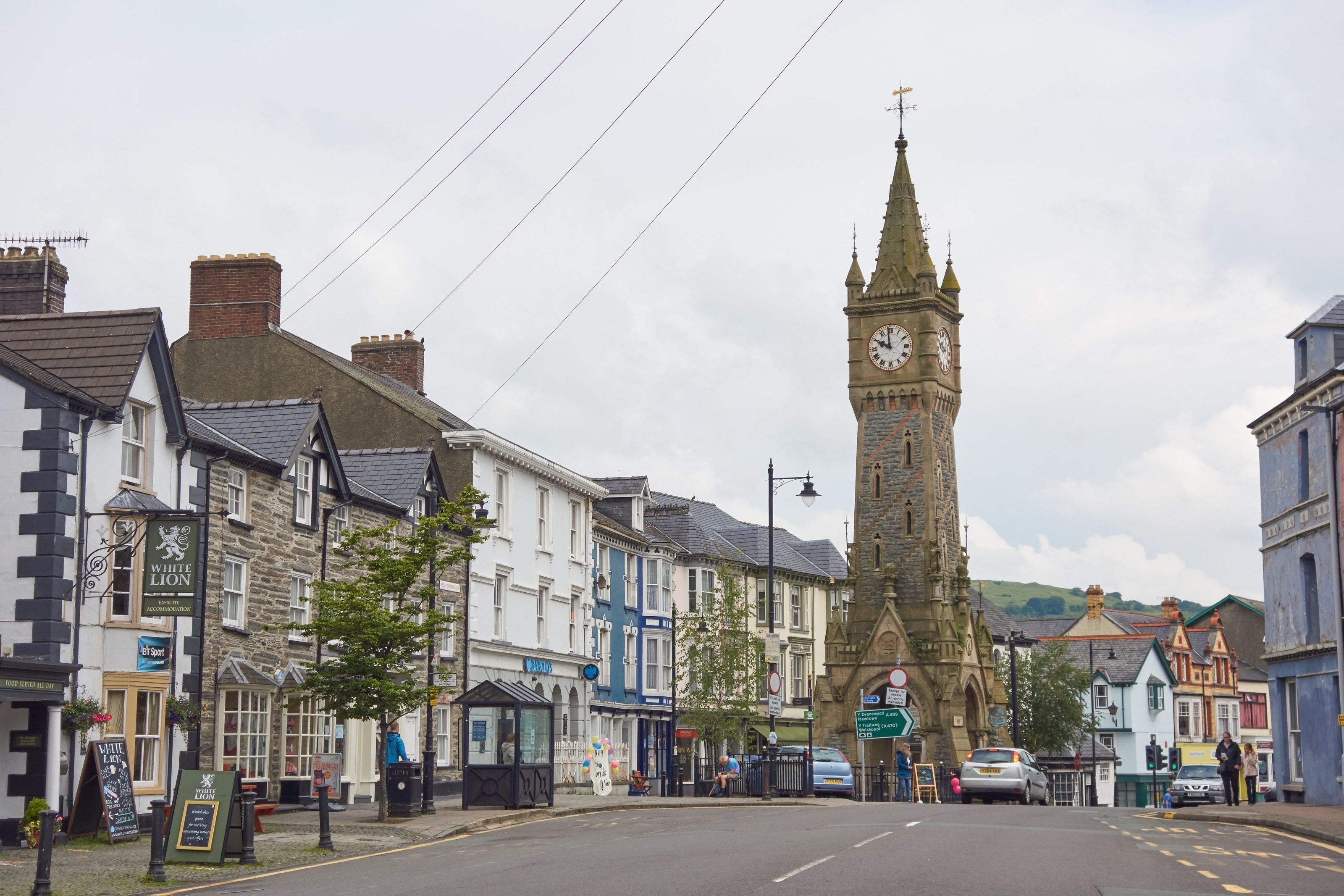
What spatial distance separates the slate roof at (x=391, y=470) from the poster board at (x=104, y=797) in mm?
15212

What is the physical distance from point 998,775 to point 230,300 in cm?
2448

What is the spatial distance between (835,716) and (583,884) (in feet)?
188

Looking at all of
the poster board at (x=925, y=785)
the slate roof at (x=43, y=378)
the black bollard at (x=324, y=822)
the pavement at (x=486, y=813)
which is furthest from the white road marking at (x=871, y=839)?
the poster board at (x=925, y=785)

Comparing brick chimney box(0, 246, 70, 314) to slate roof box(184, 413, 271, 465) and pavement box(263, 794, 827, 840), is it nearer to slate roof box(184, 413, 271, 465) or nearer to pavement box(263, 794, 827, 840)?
slate roof box(184, 413, 271, 465)

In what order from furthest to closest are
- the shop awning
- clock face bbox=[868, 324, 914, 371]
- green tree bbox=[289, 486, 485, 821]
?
1. the shop awning
2. clock face bbox=[868, 324, 914, 371]
3. green tree bbox=[289, 486, 485, 821]

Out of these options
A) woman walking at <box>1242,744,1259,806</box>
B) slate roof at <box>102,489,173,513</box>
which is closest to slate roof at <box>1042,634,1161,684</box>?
woman walking at <box>1242,744,1259,806</box>

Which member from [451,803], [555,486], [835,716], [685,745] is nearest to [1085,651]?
[835,716]

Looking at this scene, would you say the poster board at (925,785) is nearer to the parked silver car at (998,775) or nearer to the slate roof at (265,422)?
the parked silver car at (998,775)

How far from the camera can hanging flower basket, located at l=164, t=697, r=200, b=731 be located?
25922mm

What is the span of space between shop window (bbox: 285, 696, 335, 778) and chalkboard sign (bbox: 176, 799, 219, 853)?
489 inches

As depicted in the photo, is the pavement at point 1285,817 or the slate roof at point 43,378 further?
the pavement at point 1285,817

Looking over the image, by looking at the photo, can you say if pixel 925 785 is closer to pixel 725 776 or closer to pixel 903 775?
pixel 903 775

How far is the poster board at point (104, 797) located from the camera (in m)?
21.1

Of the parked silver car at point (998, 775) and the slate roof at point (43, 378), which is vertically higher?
the slate roof at point (43, 378)
